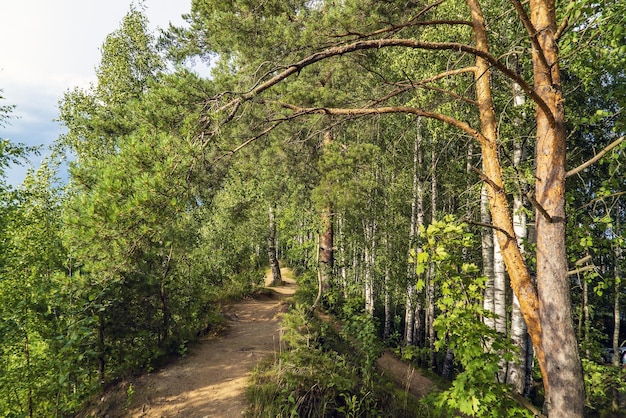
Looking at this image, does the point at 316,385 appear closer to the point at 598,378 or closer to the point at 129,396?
the point at 129,396

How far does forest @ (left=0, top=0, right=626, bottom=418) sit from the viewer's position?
10.1 ft

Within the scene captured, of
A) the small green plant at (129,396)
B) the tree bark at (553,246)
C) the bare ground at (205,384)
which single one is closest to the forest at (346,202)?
the tree bark at (553,246)

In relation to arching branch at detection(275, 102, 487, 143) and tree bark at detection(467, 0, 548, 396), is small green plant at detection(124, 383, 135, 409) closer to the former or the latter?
arching branch at detection(275, 102, 487, 143)

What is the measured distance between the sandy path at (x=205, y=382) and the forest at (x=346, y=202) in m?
0.50

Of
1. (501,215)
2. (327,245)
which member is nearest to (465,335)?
(501,215)

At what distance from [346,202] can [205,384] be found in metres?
6.18

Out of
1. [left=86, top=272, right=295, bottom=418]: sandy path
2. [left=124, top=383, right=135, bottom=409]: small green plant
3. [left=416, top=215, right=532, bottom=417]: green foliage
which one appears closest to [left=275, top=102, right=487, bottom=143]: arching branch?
[left=416, top=215, right=532, bottom=417]: green foliage

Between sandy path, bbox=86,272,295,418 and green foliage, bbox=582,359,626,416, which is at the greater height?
sandy path, bbox=86,272,295,418

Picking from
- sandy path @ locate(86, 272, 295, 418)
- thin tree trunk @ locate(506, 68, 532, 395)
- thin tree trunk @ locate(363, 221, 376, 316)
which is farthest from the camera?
thin tree trunk @ locate(363, 221, 376, 316)

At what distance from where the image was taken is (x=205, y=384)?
20.4ft

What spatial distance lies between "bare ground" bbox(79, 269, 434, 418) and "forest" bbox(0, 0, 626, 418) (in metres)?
0.44

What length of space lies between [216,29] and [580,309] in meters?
18.6

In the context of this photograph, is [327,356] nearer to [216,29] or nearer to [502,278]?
[502,278]

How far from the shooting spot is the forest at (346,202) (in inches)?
121
